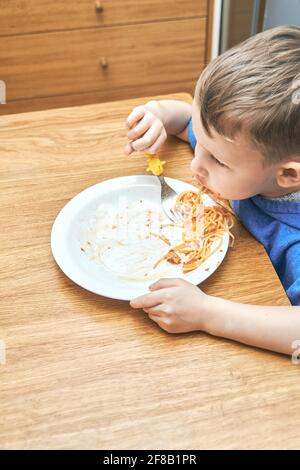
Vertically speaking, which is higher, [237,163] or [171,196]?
[237,163]

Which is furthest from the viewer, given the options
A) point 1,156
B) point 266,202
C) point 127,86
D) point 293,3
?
point 127,86

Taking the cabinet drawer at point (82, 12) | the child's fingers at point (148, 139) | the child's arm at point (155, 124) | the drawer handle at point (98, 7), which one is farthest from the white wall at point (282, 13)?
the child's fingers at point (148, 139)

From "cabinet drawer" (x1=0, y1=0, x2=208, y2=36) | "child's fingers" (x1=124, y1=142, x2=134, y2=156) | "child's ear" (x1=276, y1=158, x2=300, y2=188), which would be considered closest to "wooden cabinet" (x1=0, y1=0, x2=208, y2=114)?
"cabinet drawer" (x1=0, y1=0, x2=208, y2=36)

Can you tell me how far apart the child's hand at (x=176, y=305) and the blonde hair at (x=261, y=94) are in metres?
0.24

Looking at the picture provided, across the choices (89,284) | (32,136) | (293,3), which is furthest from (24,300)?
(293,3)

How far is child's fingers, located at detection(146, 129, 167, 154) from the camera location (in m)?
1.04

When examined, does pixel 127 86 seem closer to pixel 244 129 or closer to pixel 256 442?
pixel 244 129

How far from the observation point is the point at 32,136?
3.61 ft

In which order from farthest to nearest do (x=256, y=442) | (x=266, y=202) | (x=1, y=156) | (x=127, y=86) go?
(x=127, y=86) < (x=1, y=156) < (x=266, y=202) < (x=256, y=442)

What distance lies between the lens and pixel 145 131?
1.05m

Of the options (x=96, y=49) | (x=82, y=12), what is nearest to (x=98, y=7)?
(x=82, y=12)

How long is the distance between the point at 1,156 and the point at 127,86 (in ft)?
4.85

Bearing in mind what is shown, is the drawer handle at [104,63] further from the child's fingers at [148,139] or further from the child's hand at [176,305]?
the child's hand at [176,305]

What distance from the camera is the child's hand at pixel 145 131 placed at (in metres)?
1.03
